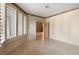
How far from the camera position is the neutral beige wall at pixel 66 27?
627 cm

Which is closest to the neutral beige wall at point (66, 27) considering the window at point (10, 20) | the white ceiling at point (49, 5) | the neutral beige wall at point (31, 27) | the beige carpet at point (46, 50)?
the white ceiling at point (49, 5)

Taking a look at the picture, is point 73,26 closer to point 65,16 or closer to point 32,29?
point 65,16

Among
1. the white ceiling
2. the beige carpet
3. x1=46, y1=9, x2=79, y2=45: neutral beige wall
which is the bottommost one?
the beige carpet

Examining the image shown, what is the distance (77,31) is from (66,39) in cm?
141

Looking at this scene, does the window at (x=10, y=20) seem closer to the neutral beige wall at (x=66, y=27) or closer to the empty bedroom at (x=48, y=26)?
the empty bedroom at (x=48, y=26)

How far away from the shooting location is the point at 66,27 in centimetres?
721

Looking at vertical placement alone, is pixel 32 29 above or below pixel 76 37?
above

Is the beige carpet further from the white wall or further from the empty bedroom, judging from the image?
the white wall

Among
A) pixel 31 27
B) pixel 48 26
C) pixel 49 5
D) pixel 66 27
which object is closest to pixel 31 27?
pixel 31 27

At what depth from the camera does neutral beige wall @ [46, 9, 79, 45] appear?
6270 millimetres

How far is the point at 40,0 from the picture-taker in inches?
38.4

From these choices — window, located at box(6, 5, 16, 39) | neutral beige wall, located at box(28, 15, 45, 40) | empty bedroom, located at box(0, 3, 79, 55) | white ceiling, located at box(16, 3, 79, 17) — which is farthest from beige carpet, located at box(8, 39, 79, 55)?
neutral beige wall, located at box(28, 15, 45, 40)

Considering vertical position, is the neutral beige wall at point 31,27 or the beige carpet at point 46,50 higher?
the neutral beige wall at point 31,27

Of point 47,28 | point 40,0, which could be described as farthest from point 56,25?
point 40,0
